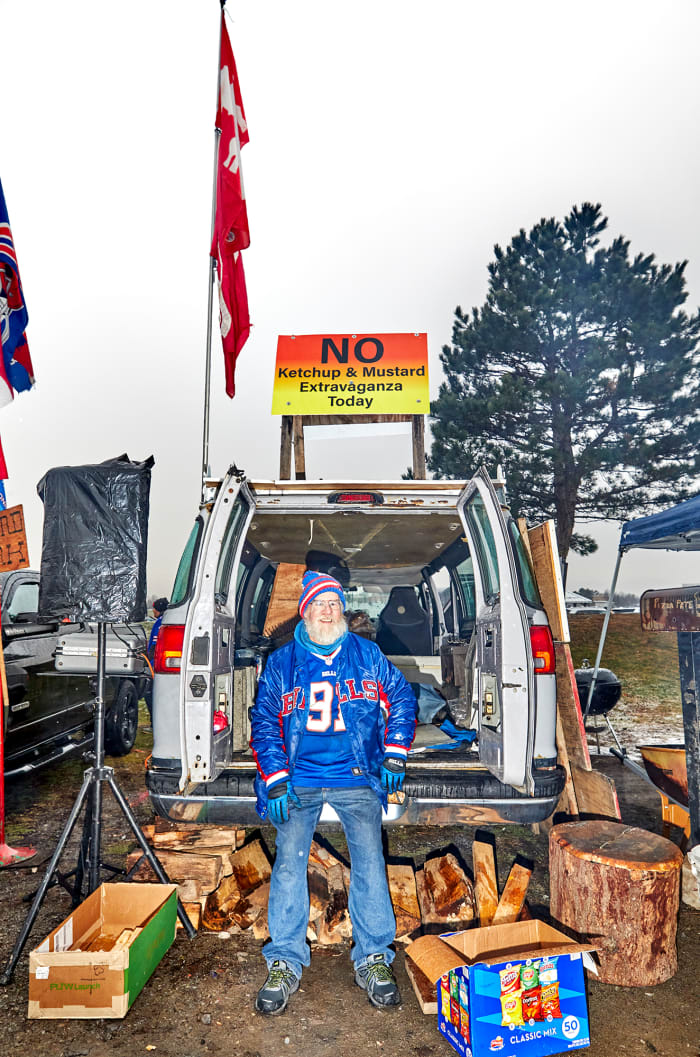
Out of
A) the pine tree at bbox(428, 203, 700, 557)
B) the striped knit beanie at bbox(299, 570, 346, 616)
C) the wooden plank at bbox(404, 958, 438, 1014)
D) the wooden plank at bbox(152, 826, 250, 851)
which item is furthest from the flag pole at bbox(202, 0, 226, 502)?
the pine tree at bbox(428, 203, 700, 557)

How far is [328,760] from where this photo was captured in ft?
11.0

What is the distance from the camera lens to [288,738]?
335cm

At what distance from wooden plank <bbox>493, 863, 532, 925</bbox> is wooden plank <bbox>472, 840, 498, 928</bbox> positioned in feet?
0.13

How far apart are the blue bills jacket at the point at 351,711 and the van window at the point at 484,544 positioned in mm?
916

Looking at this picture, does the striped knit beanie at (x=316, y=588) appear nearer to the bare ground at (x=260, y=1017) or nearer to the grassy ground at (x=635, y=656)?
the bare ground at (x=260, y=1017)

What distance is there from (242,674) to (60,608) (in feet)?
4.43

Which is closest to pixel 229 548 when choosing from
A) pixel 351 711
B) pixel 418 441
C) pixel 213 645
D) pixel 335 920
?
pixel 213 645

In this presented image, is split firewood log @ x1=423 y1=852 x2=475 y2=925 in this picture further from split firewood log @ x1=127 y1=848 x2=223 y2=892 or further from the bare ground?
split firewood log @ x1=127 y1=848 x2=223 y2=892

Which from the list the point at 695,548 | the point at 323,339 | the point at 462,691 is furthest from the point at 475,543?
the point at 695,548

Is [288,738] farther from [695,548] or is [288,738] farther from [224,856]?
[695,548]

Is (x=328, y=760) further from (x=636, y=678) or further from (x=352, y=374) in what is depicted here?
(x=636, y=678)

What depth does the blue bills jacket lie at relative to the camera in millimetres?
3295

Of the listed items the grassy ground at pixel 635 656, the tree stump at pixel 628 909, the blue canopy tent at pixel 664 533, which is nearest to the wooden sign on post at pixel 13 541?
the tree stump at pixel 628 909

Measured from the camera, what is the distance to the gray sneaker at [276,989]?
2.88 meters
